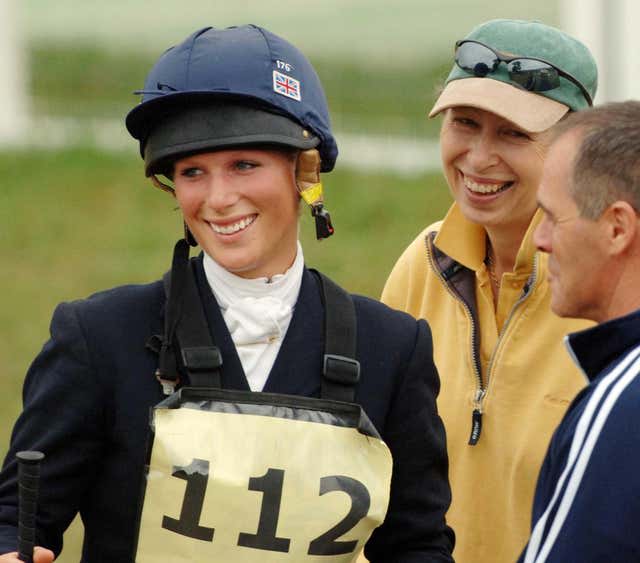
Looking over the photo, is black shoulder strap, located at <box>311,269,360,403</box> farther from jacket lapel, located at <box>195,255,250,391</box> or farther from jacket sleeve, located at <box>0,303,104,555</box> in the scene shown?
jacket sleeve, located at <box>0,303,104,555</box>

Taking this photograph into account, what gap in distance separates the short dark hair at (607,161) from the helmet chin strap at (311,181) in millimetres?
627

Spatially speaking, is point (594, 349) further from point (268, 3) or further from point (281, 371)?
point (268, 3)

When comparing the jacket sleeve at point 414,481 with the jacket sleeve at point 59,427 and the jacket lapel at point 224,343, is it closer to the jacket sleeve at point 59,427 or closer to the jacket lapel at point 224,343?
the jacket lapel at point 224,343

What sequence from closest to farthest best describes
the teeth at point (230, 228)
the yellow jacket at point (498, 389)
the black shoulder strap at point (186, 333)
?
1. the black shoulder strap at point (186, 333)
2. the teeth at point (230, 228)
3. the yellow jacket at point (498, 389)

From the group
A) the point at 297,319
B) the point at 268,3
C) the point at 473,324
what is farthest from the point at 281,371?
the point at 268,3

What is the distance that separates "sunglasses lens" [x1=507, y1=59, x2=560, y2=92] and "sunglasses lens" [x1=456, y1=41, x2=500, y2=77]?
50 millimetres

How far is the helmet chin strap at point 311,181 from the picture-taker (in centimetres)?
359

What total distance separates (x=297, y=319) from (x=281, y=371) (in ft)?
0.47

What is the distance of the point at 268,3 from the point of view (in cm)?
1606

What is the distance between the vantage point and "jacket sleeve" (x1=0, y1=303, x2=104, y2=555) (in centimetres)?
338

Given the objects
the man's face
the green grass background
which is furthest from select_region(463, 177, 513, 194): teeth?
the green grass background

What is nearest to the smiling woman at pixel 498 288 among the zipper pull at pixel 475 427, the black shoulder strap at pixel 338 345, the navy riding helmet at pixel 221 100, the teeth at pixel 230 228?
the zipper pull at pixel 475 427

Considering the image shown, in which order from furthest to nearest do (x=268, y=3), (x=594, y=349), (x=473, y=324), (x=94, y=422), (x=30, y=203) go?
1. (x=268, y=3)
2. (x=30, y=203)
3. (x=473, y=324)
4. (x=94, y=422)
5. (x=594, y=349)

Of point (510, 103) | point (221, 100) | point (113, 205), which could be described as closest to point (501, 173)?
point (510, 103)
